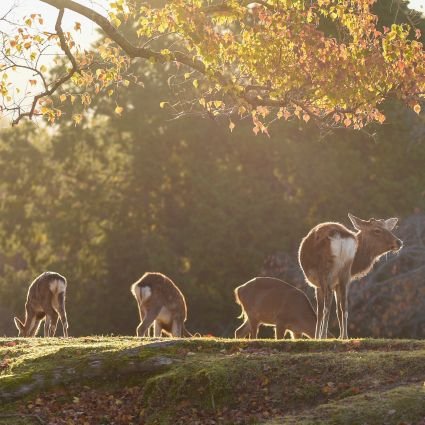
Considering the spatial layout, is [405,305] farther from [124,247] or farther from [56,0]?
[56,0]

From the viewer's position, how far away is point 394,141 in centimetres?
3750

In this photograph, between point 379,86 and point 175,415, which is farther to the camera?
point 379,86

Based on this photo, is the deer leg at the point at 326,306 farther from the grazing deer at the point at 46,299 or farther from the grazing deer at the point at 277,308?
the grazing deer at the point at 46,299

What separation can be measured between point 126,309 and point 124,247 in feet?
8.95

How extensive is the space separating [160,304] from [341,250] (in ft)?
18.9

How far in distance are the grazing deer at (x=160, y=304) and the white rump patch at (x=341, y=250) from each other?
17.7 ft

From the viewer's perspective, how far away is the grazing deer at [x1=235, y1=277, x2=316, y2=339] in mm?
21469

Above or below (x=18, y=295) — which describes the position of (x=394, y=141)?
above

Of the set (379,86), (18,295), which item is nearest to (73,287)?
(18,295)

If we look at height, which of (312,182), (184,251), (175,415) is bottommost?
(175,415)

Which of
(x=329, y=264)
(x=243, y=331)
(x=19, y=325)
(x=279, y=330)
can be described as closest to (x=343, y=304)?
(x=329, y=264)

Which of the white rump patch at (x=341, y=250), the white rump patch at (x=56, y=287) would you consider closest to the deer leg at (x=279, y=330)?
the white rump patch at (x=341, y=250)

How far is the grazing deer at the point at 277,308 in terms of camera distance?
21.5 m

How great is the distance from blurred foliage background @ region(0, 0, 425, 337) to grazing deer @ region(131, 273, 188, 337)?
12.3 metres
